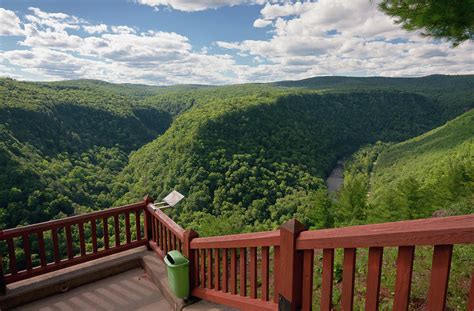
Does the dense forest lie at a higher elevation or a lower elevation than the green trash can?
lower

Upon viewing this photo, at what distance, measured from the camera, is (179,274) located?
3.21 m

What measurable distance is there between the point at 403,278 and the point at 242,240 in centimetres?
131

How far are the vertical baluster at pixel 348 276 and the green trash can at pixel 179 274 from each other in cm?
199

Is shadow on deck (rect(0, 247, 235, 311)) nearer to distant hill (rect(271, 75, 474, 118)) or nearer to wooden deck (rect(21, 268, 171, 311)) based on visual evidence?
wooden deck (rect(21, 268, 171, 311))

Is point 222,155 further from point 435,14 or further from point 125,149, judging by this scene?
point 435,14

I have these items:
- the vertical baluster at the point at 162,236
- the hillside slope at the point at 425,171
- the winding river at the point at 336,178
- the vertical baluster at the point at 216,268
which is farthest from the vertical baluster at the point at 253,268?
the winding river at the point at 336,178

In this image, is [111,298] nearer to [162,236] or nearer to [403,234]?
[162,236]

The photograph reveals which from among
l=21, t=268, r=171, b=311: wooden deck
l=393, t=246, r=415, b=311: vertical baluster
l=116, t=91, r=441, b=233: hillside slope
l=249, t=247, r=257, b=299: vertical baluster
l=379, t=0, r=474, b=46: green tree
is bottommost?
l=116, t=91, r=441, b=233: hillside slope

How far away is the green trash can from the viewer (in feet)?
10.5

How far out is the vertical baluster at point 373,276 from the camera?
55.9 inches

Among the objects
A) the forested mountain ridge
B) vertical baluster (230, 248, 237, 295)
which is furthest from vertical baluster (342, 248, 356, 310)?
the forested mountain ridge

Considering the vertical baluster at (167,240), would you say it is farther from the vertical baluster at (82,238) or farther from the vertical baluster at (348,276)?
the vertical baluster at (348,276)

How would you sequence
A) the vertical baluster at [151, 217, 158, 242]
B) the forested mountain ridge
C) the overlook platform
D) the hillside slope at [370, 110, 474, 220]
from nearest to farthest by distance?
1. the overlook platform
2. the vertical baluster at [151, 217, 158, 242]
3. the hillside slope at [370, 110, 474, 220]
4. the forested mountain ridge

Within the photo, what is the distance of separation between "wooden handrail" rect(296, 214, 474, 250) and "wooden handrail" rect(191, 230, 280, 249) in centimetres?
37
